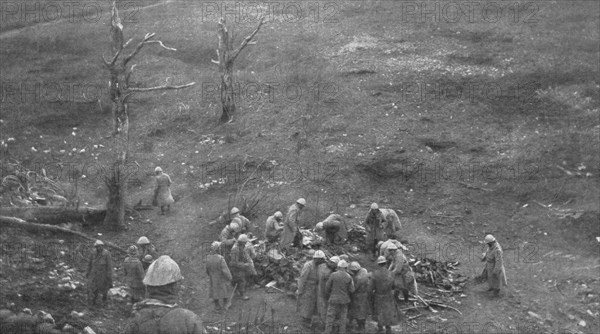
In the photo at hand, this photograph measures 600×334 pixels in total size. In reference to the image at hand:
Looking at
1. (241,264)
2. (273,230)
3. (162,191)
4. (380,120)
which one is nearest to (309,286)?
(241,264)

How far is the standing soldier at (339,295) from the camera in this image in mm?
13438

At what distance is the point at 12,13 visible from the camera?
3281 cm

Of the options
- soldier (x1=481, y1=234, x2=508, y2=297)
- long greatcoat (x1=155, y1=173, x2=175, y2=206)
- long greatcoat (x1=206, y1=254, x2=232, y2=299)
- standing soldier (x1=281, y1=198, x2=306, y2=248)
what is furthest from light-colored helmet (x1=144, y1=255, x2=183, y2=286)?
soldier (x1=481, y1=234, x2=508, y2=297)

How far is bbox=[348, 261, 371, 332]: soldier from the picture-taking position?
13.6 m

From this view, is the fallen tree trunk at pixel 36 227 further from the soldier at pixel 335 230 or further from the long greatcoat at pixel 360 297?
the long greatcoat at pixel 360 297

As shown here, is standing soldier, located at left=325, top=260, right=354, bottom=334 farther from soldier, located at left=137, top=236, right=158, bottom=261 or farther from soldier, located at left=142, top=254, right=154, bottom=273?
soldier, located at left=137, top=236, right=158, bottom=261

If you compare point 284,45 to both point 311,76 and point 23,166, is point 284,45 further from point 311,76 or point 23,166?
point 23,166

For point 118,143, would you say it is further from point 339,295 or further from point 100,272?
point 339,295

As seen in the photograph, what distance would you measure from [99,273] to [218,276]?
248 centimetres

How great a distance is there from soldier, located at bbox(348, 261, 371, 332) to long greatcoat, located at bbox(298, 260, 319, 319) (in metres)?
0.76

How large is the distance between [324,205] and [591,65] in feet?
40.0

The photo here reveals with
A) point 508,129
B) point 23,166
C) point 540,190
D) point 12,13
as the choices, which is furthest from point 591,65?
point 12,13

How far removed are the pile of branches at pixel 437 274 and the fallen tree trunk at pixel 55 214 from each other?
861 cm

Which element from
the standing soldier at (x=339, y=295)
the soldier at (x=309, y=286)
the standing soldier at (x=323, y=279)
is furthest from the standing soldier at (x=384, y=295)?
the soldier at (x=309, y=286)
